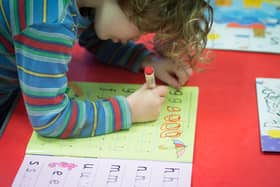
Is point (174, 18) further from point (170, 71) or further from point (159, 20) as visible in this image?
point (170, 71)

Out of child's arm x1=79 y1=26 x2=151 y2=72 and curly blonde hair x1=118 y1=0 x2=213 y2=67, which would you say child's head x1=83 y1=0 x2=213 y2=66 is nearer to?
curly blonde hair x1=118 y1=0 x2=213 y2=67

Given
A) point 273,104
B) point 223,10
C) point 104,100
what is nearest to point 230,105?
point 273,104

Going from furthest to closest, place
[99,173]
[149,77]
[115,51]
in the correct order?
1. [115,51]
2. [149,77]
3. [99,173]

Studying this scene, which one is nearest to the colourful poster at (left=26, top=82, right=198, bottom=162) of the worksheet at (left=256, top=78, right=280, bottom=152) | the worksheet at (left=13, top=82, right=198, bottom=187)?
the worksheet at (left=13, top=82, right=198, bottom=187)

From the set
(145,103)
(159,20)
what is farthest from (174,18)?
(145,103)

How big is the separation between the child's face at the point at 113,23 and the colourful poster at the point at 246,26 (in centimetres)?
25

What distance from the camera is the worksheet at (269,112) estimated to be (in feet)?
2.54

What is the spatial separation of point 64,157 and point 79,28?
23cm

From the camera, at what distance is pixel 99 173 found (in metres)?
0.74

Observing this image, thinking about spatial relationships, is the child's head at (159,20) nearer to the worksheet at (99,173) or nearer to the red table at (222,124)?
the red table at (222,124)

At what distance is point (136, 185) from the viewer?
0.72m

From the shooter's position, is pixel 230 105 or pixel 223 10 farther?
pixel 223 10

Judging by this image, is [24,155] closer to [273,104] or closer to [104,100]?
[104,100]

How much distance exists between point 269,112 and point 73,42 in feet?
1.14
